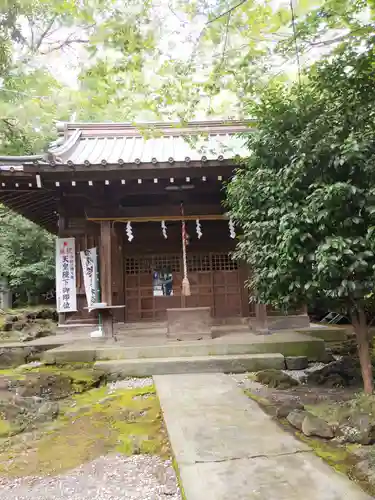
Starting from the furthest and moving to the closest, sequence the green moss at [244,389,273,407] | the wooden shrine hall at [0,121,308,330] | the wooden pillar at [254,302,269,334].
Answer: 1. the wooden pillar at [254,302,269,334]
2. the wooden shrine hall at [0,121,308,330]
3. the green moss at [244,389,273,407]

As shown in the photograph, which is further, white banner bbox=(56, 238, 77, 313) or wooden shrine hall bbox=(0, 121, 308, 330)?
white banner bbox=(56, 238, 77, 313)

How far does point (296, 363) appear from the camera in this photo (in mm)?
6773

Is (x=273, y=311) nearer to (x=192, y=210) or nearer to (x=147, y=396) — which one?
(x=192, y=210)

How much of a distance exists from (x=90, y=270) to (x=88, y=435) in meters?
5.47

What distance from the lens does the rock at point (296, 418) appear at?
3885 mm

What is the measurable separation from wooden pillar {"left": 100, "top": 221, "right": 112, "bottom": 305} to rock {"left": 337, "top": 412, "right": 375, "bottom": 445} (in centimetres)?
563

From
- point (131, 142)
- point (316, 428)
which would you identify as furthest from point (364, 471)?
point (131, 142)

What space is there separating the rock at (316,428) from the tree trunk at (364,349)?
101 cm

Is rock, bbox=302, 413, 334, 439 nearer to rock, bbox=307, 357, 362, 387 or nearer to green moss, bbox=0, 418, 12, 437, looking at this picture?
rock, bbox=307, 357, 362, 387

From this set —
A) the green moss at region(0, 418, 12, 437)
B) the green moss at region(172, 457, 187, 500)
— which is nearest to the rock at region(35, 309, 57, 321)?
the green moss at region(0, 418, 12, 437)

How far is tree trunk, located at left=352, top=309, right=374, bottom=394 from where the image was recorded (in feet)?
14.8

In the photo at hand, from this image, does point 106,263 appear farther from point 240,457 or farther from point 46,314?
point 46,314

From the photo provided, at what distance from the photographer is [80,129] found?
12.2 metres

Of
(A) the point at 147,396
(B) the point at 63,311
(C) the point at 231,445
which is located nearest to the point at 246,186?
(C) the point at 231,445
